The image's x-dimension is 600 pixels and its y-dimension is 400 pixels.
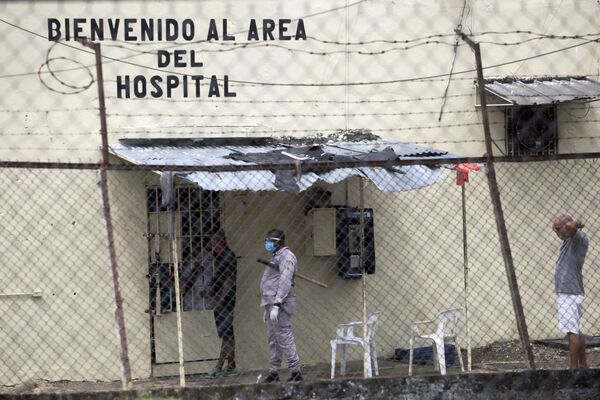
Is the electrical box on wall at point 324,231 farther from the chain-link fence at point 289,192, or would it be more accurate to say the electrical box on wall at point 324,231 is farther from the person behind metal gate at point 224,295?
the person behind metal gate at point 224,295

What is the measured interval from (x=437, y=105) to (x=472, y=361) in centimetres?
290

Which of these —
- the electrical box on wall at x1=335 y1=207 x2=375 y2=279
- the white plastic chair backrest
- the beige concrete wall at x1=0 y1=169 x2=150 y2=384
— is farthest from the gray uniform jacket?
the beige concrete wall at x1=0 y1=169 x2=150 y2=384

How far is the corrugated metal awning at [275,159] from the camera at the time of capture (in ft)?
32.2

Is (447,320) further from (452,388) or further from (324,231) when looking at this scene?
(452,388)

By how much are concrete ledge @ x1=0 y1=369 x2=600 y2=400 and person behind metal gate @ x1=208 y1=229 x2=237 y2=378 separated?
4.70 meters

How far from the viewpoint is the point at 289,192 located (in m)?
11.1

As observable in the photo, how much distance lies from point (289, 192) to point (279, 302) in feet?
4.52

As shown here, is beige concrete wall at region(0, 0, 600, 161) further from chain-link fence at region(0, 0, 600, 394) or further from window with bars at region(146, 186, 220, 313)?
window with bars at region(146, 186, 220, 313)

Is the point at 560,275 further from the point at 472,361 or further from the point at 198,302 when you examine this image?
the point at 198,302

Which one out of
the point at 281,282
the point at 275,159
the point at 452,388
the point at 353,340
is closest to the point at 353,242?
the point at 353,340

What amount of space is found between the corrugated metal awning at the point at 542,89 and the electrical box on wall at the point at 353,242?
197 cm

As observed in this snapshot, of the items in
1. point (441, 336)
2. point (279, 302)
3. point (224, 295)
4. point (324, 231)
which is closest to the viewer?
point (279, 302)

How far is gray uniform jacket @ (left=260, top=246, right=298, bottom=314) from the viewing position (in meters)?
10.2

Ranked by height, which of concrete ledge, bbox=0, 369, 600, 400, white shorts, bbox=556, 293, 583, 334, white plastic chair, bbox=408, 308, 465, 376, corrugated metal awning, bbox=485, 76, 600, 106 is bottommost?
white plastic chair, bbox=408, 308, 465, 376
